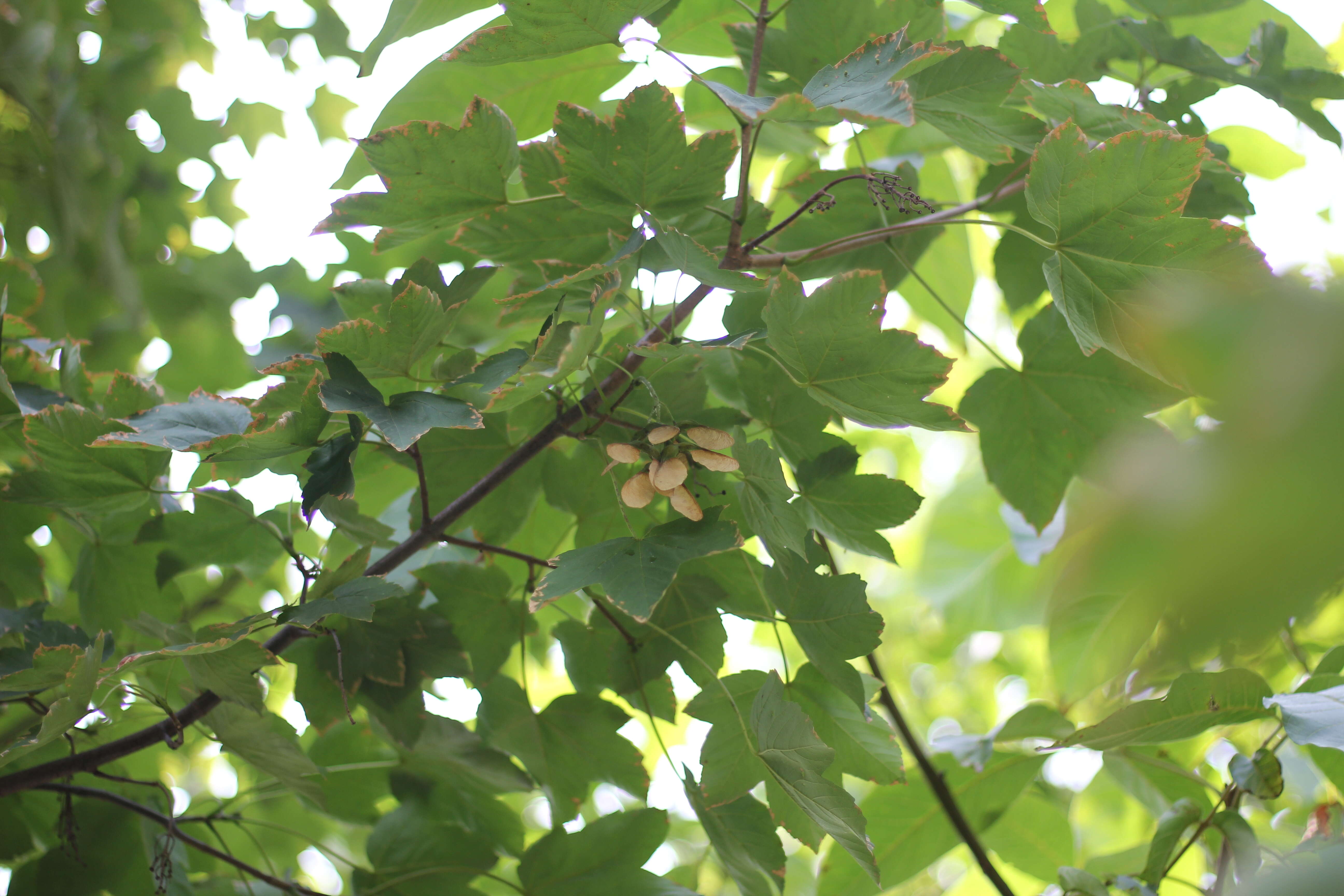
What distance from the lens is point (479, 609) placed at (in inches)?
26.3

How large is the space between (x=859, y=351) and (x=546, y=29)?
28 centimetres

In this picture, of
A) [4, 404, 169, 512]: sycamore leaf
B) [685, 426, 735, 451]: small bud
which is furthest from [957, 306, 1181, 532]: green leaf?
[4, 404, 169, 512]: sycamore leaf

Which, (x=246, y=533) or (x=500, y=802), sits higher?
(x=246, y=533)

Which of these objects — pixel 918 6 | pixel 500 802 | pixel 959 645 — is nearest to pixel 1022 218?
pixel 918 6

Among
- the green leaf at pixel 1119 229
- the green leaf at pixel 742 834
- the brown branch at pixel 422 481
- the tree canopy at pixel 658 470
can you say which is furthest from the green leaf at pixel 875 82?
the green leaf at pixel 742 834

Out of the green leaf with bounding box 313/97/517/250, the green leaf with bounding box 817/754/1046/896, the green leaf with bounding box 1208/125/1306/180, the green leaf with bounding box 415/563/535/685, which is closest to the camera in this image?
the green leaf with bounding box 313/97/517/250

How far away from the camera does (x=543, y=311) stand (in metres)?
0.58

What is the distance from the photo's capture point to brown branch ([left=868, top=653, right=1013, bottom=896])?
0.71 meters

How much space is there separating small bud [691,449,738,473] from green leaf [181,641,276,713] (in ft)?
0.95

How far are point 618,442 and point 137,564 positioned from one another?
0.49 metres

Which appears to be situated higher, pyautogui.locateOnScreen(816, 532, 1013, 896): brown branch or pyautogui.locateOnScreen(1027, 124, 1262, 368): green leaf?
pyautogui.locateOnScreen(1027, 124, 1262, 368): green leaf

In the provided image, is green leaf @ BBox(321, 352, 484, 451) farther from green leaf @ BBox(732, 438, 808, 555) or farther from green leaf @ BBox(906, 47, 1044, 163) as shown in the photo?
green leaf @ BBox(906, 47, 1044, 163)

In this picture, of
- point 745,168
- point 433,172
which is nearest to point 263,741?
point 433,172

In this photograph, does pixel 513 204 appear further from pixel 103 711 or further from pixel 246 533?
pixel 103 711
